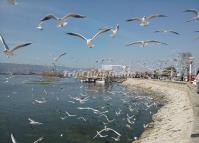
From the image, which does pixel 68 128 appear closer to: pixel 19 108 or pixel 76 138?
pixel 76 138

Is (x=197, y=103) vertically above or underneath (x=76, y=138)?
above

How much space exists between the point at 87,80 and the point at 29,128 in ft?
348

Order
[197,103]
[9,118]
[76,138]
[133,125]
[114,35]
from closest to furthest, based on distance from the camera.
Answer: [114,35] < [76,138] < [197,103] < [133,125] < [9,118]

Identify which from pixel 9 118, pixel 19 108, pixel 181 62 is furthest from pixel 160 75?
pixel 9 118

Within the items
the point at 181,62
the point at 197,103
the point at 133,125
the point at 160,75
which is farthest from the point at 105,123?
the point at 160,75

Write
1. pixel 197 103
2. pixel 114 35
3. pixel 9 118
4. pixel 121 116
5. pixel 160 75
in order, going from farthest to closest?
pixel 160 75, pixel 121 116, pixel 9 118, pixel 197 103, pixel 114 35

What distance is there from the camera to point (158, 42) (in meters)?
23.3

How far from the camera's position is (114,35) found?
23.3 m

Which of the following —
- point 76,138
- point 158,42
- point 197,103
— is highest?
point 158,42

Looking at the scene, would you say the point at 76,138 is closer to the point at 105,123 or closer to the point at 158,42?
the point at 105,123

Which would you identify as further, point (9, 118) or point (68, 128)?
point (9, 118)

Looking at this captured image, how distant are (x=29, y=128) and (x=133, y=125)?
844cm

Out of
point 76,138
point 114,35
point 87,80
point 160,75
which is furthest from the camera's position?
point 87,80

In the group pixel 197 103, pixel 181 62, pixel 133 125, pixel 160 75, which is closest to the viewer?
pixel 197 103
